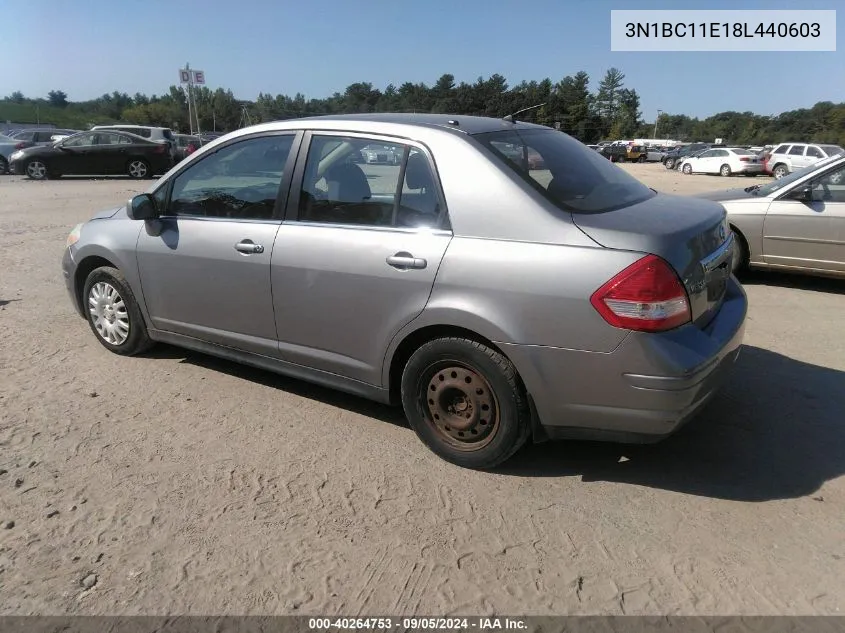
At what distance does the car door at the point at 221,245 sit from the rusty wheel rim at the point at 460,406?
1110 millimetres

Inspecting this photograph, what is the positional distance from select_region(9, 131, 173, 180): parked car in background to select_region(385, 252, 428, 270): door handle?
2087 cm

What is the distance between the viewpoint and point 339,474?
3.24 meters

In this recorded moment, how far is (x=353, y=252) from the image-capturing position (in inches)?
132

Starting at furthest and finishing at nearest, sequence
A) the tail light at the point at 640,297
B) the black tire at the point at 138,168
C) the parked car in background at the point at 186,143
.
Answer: the parked car in background at the point at 186,143, the black tire at the point at 138,168, the tail light at the point at 640,297

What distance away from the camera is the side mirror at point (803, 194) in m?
6.66

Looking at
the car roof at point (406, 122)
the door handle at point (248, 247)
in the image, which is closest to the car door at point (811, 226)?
the car roof at point (406, 122)

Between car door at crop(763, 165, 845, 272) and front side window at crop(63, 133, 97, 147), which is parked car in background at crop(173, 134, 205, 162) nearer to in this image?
front side window at crop(63, 133, 97, 147)

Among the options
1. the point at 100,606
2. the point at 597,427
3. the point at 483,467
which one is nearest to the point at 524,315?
the point at 597,427

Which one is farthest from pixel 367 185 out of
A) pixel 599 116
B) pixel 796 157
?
pixel 599 116

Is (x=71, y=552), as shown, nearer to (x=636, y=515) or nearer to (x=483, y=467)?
(x=483, y=467)

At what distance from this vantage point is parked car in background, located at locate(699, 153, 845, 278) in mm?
6480

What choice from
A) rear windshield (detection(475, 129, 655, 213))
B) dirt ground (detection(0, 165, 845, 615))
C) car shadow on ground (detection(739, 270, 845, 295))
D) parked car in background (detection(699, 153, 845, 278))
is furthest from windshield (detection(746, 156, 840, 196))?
rear windshield (detection(475, 129, 655, 213))

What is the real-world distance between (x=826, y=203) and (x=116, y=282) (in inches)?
263

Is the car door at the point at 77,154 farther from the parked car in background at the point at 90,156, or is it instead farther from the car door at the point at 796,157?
the car door at the point at 796,157
